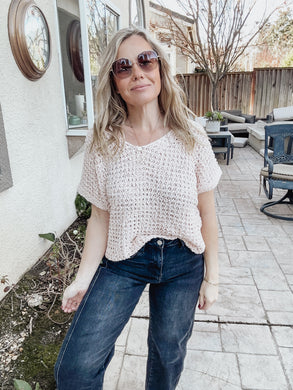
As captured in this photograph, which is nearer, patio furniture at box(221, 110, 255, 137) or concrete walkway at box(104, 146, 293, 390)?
concrete walkway at box(104, 146, 293, 390)

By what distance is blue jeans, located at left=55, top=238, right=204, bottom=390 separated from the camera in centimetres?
110

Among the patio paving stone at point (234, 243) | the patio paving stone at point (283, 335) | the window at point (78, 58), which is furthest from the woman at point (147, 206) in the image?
the window at point (78, 58)

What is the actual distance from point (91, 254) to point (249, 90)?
10740 millimetres

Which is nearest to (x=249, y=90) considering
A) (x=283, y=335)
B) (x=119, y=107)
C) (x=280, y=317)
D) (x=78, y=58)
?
(x=78, y=58)

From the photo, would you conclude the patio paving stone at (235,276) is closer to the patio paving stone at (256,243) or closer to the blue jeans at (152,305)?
the patio paving stone at (256,243)

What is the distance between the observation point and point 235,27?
8.68 meters

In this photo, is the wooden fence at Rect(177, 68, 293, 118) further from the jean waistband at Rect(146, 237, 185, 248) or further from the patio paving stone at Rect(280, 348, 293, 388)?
the jean waistband at Rect(146, 237, 185, 248)

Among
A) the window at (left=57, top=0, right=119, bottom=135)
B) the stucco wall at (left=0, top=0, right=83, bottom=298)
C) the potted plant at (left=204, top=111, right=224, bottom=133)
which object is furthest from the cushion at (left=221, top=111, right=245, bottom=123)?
Result: the stucco wall at (left=0, top=0, right=83, bottom=298)

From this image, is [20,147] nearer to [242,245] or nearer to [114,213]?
[114,213]

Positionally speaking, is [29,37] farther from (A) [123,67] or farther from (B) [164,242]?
(B) [164,242]

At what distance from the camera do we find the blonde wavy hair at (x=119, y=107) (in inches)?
47.9

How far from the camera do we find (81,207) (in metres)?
3.70

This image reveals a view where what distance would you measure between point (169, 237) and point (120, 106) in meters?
0.56

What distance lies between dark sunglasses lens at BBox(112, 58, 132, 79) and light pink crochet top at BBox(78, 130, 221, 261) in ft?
0.89
